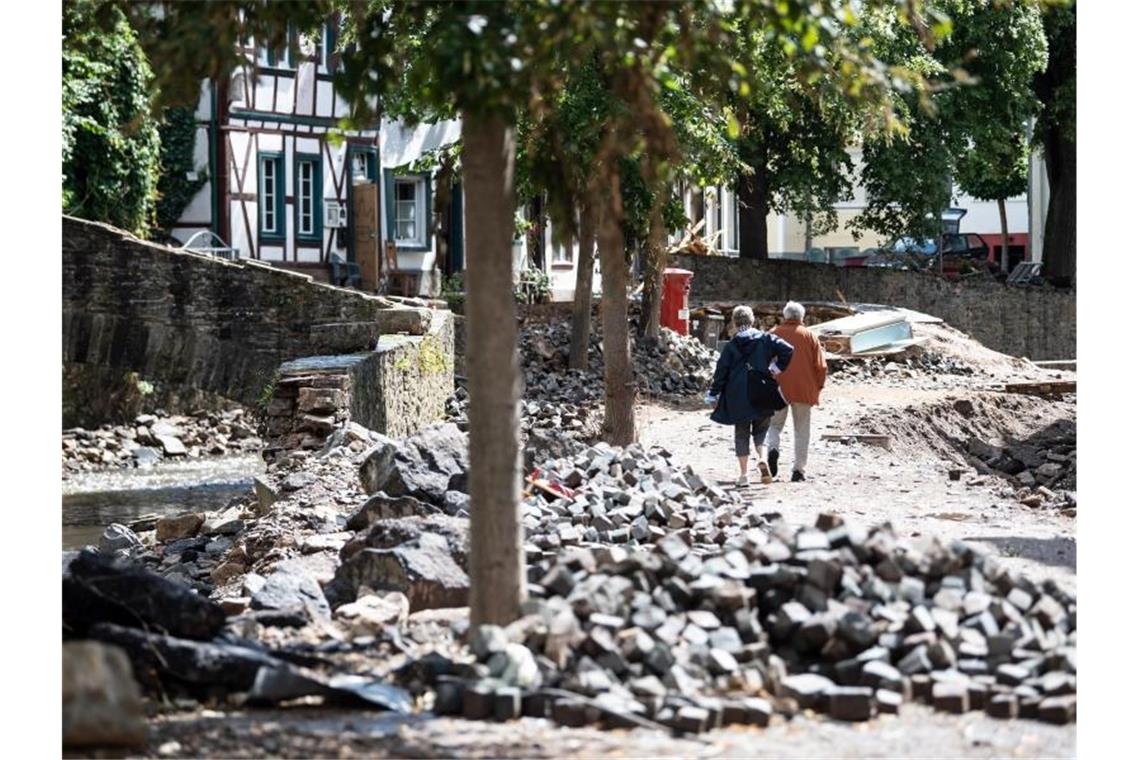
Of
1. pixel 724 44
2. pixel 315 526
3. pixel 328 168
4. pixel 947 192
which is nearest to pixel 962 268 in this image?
pixel 947 192

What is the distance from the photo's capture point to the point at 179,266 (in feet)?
83.4

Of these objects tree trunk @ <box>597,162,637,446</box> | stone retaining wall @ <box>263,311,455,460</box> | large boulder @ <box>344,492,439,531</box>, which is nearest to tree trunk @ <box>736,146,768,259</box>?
stone retaining wall @ <box>263,311,455,460</box>

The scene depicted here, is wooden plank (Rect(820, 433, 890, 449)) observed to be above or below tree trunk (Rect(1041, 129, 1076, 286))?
below

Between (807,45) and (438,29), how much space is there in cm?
169

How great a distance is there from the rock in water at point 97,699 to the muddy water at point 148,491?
14908mm

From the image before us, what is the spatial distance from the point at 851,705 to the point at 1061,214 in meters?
38.2

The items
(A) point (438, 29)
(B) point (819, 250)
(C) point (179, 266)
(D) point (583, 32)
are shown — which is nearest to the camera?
(D) point (583, 32)

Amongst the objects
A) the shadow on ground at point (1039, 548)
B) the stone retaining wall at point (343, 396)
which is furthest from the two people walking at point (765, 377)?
the shadow on ground at point (1039, 548)

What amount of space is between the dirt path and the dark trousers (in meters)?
0.32

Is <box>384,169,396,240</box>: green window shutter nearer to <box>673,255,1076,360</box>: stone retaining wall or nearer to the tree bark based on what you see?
<box>673,255,1076,360</box>: stone retaining wall

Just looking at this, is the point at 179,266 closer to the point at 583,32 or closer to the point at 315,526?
the point at 315,526

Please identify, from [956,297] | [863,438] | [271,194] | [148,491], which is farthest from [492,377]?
[956,297]

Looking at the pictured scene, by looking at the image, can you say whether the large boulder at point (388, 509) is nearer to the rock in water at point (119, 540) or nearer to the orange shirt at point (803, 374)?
the orange shirt at point (803, 374)

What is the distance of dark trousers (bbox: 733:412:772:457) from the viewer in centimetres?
1727
